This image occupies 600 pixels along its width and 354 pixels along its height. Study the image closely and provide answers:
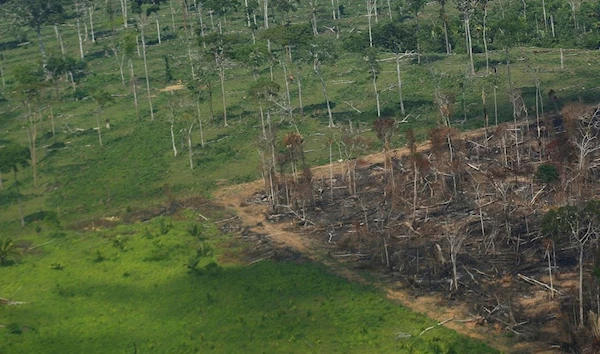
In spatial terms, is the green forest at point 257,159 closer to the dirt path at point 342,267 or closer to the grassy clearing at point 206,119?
the grassy clearing at point 206,119

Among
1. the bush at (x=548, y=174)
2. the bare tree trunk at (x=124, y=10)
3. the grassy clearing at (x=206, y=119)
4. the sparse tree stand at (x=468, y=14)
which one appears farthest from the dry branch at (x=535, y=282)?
the bare tree trunk at (x=124, y=10)

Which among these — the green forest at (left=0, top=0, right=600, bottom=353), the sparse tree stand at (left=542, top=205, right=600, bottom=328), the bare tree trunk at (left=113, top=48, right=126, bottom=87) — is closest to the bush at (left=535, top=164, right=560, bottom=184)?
the green forest at (left=0, top=0, right=600, bottom=353)

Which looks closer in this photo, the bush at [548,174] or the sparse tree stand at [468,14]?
the bush at [548,174]

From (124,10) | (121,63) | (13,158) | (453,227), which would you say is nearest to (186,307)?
(453,227)

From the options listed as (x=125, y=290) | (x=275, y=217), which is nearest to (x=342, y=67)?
(x=275, y=217)

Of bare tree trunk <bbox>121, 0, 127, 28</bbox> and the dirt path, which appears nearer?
the dirt path

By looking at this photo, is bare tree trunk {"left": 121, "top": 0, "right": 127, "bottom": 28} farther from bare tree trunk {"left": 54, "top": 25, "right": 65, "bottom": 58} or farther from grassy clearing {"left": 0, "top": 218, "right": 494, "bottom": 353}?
grassy clearing {"left": 0, "top": 218, "right": 494, "bottom": 353}
